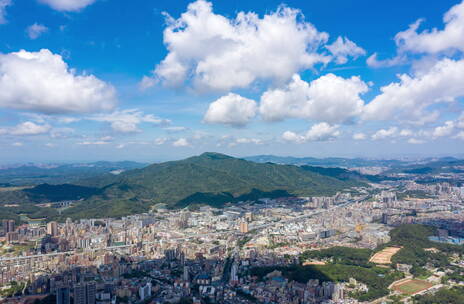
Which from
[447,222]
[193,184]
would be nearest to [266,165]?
[193,184]

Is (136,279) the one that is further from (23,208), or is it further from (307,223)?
(23,208)

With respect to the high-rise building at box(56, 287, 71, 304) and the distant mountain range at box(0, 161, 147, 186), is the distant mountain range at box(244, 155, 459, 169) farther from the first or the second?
the high-rise building at box(56, 287, 71, 304)

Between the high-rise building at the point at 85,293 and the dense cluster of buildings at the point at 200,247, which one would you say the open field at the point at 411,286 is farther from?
the high-rise building at the point at 85,293

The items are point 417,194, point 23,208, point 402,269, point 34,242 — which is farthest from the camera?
point 417,194

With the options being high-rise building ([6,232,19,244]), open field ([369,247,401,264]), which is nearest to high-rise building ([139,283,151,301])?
open field ([369,247,401,264])

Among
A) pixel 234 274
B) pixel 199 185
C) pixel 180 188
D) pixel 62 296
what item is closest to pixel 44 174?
pixel 180 188

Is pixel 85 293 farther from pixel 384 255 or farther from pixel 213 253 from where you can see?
pixel 384 255
